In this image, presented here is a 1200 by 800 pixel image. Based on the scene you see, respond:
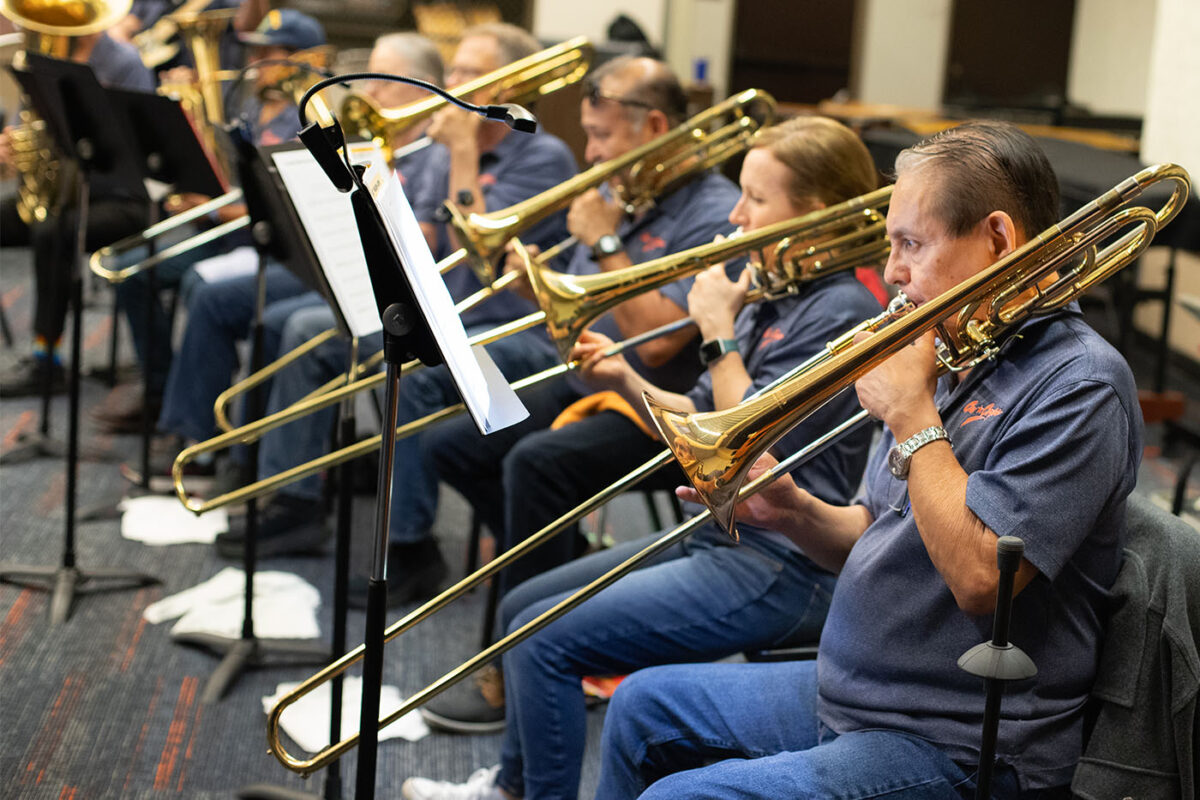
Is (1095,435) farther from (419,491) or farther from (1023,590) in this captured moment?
(419,491)

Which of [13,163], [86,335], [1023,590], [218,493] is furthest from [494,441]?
[86,335]

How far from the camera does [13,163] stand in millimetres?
4043

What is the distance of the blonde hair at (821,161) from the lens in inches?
85.8

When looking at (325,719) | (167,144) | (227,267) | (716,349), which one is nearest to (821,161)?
(716,349)

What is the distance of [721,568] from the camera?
2.03m

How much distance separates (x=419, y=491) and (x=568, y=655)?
124 cm

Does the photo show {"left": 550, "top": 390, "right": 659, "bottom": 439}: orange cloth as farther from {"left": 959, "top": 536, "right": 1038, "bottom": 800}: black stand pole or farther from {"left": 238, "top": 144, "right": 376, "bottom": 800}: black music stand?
{"left": 959, "top": 536, "right": 1038, "bottom": 800}: black stand pole

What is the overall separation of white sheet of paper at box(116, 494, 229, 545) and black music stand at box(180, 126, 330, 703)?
2.16ft

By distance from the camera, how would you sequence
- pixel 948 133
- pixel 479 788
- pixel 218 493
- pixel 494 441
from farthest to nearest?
pixel 218 493
pixel 494 441
pixel 479 788
pixel 948 133

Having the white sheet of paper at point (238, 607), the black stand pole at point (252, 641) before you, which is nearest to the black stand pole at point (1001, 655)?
the black stand pole at point (252, 641)

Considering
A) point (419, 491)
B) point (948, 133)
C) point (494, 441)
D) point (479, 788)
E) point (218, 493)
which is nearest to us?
point (948, 133)

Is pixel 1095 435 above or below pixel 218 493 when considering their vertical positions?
above

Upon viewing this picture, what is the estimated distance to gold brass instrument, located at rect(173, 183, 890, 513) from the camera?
2092 millimetres

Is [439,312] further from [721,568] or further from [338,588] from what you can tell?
[338,588]
